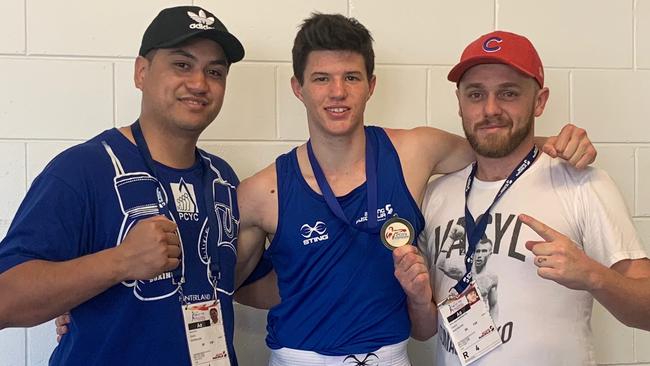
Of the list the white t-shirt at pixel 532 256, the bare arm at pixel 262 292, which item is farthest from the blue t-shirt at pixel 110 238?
the white t-shirt at pixel 532 256

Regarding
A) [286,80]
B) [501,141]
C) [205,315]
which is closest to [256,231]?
[205,315]

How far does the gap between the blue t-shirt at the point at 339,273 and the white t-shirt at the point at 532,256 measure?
17 cm

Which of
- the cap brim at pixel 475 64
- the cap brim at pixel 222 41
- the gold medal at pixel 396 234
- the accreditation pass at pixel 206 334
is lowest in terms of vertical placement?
the accreditation pass at pixel 206 334

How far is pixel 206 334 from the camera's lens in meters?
1.54

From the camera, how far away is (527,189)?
1.66 meters

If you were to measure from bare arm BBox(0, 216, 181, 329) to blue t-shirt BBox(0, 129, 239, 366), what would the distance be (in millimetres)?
49

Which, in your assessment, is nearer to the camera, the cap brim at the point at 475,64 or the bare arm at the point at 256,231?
the cap brim at the point at 475,64

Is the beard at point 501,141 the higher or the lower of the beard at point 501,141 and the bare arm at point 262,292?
the higher

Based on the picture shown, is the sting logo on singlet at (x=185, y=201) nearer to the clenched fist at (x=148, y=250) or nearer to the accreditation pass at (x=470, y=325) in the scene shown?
the clenched fist at (x=148, y=250)

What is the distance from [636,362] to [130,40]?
2.09 metres

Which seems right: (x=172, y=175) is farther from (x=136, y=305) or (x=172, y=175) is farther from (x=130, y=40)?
(x=130, y=40)

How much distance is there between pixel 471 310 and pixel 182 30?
3.39 ft

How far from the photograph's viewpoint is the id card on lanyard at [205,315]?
1.52m

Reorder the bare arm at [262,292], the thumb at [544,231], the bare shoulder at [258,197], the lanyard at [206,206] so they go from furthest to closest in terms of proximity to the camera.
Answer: the bare arm at [262,292] < the bare shoulder at [258,197] < the lanyard at [206,206] < the thumb at [544,231]
